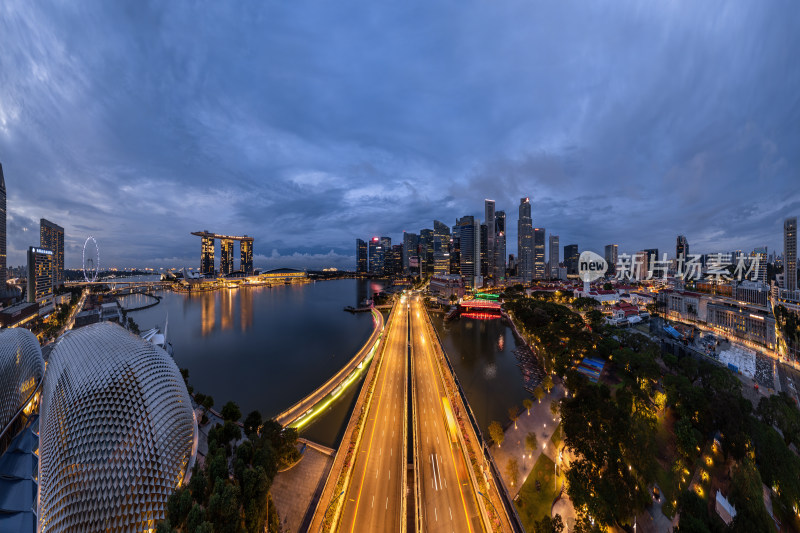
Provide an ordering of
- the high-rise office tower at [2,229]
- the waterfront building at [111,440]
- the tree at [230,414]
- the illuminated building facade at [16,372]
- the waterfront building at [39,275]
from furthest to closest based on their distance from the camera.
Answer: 1. the waterfront building at [39,275]
2. the high-rise office tower at [2,229]
3. the tree at [230,414]
4. the illuminated building facade at [16,372]
5. the waterfront building at [111,440]

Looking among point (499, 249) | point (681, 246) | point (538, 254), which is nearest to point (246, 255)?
point (499, 249)

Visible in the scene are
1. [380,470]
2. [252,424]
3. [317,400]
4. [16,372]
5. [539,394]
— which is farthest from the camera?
[539,394]

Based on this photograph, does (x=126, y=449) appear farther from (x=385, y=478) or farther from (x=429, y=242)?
(x=429, y=242)

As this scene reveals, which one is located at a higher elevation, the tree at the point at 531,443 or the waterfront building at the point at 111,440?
the waterfront building at the point at 111,440

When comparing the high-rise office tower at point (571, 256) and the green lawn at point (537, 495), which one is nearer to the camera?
the green lawn at point (537, 495)

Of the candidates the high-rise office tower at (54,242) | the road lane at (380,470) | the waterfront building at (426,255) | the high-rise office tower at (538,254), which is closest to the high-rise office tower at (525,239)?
the high-rise office tower at (538,254)

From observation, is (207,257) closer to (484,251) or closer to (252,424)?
(484,251)

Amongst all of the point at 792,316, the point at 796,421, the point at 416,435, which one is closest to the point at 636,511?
the point at 416,435

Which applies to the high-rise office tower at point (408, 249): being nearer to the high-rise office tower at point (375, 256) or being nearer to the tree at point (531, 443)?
the high-rise office tower at point (375, 256)

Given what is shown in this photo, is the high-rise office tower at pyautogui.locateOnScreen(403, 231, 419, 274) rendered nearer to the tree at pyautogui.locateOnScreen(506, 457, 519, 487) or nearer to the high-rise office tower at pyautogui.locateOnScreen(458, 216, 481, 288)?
the high-rise office tower at pyautogui.locateOnScreen(458, 216, 481, 288)
